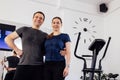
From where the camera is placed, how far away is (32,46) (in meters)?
1.89

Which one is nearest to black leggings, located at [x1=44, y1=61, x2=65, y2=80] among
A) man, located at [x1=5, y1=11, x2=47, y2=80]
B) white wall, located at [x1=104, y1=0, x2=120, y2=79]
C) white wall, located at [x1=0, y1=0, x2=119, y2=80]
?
man, located at [x1=5, y1=11, x2=47, y2=80]

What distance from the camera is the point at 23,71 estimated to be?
1844 millimetres

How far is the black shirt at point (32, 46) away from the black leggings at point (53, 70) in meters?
0.24

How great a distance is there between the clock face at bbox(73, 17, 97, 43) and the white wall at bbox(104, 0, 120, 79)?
45 centimetres

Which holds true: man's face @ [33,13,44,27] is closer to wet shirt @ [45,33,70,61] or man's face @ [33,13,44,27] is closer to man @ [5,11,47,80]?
man @ [5,11,47,80]

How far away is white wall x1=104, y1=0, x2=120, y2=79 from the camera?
5.19 metres

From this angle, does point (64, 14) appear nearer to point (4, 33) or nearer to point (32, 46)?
point (4, 33)

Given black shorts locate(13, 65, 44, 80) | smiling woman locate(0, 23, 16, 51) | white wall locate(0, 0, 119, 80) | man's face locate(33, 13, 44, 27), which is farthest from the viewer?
white wall locate(0, 0, 119, 80)

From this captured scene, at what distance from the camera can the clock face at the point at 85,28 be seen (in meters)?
5.47

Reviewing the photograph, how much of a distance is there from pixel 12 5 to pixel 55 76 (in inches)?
123

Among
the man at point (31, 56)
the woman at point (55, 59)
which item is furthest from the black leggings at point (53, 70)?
the man at point (31, 56)

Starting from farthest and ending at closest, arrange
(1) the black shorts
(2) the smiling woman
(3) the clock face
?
(3) the clock face
(2) the smiling woman
(1) the black shorts

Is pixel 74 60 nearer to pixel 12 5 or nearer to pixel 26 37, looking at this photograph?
pixel 12 5

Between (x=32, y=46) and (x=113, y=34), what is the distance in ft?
12.9
